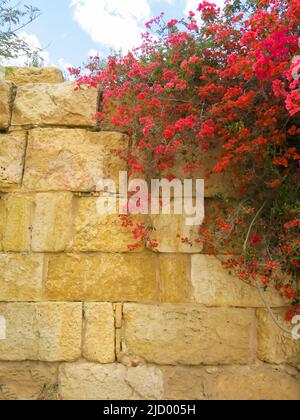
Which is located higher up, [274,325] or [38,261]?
[38,261]

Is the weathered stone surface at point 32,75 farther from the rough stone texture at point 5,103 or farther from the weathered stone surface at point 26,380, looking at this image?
the weathered stone surface at point 26,380

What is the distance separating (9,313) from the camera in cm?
283

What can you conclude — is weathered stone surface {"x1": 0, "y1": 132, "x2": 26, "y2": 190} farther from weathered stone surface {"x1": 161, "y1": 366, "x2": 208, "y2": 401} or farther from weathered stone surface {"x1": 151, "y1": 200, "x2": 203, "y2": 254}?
weathered stone surface {"x1": 161, "y1": 366, "x2": 208, "y2": 401}

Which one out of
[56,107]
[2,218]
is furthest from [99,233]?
[56,107]

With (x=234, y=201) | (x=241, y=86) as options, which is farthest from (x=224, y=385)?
(x=241, y=86)

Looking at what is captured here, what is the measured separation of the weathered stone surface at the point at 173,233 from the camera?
9.20ft

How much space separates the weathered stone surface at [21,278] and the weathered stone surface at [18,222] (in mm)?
78

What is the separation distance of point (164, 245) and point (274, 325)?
0.91m

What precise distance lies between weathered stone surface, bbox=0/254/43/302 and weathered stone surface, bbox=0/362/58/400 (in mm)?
462

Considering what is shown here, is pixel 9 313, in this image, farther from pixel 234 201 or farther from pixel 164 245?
pixel 234 201

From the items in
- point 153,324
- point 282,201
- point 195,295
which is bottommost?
point 153,324

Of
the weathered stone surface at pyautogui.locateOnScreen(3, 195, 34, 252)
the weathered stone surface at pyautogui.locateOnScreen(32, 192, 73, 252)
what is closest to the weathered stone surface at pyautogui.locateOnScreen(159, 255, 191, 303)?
Answer: the weathered stone surface at pyautogui.locateOnScreen(32, 192, 73, 252)

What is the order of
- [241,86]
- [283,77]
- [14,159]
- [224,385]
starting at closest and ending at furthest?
[283,77]
[241,86]
[224,385]
[14,159]

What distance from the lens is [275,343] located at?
8.87 feet
